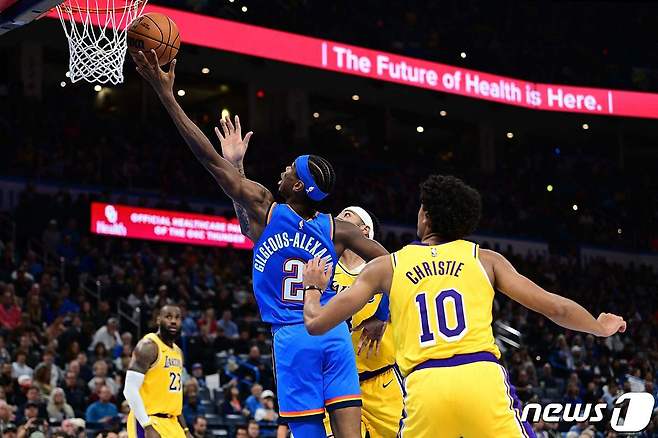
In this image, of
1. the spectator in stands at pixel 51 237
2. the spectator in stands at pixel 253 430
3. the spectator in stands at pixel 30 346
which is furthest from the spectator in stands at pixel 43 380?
the spectator in stands at pixel 51 237

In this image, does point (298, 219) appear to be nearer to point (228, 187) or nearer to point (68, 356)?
point (228, 187)

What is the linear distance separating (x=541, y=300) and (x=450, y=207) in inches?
22.2

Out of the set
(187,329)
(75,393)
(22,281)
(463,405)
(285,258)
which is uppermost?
(22,281)

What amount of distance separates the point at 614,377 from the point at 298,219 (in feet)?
44.6

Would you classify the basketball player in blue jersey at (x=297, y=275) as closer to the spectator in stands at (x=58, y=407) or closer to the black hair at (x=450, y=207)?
the black hair at (x=450, y=207)

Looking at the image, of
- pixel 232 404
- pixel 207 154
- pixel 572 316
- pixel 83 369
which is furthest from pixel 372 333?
pixel 83 369

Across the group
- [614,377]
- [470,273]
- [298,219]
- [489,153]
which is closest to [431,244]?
[470,273]

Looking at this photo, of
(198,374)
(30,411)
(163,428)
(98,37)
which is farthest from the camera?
(198,374)

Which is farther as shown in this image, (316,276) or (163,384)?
(163,384)

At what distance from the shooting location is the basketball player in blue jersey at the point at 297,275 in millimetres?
5398

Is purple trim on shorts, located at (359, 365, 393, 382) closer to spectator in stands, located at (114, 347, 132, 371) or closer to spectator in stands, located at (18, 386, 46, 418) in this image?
spectator in stands, located at (18, 386, 46, 418)

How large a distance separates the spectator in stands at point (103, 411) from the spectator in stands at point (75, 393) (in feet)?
0.73

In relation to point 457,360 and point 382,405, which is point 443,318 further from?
point 382,405

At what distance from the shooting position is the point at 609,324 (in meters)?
4.34
